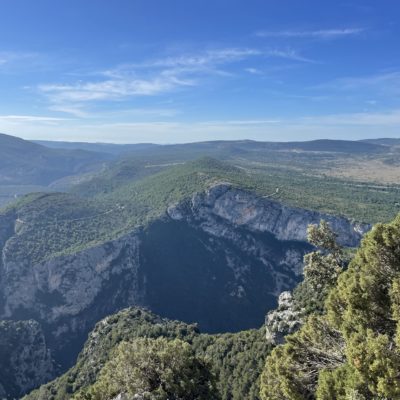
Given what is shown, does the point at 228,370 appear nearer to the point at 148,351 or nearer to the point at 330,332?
the point at 148,351

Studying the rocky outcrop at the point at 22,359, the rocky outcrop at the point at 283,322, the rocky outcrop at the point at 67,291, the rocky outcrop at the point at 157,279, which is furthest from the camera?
the rocky outcrop at the point at 157,279

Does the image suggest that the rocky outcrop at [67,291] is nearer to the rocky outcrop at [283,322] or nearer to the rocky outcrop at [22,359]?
the rocky outcrop at [22,359]

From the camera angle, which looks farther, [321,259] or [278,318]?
[278,318]

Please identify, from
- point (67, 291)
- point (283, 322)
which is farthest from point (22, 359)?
point (283, 322)

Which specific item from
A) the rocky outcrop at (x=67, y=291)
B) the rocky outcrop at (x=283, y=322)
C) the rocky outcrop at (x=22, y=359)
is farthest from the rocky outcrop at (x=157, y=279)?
the rocky outcrop at (x=283, y=322)

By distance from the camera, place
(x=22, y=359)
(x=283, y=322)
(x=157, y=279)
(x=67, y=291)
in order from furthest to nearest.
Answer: (x=157, y=279) → (x=67, y=291) → (x=22, y=359) → (x=283, y=322)

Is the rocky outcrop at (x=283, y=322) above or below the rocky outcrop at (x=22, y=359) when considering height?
above

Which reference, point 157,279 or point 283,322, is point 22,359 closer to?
point 157,279

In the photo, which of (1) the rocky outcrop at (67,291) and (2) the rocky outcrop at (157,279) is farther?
(2) the rocky outcrop at (157,279)

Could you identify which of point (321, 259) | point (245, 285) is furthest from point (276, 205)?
point (321, 259)
